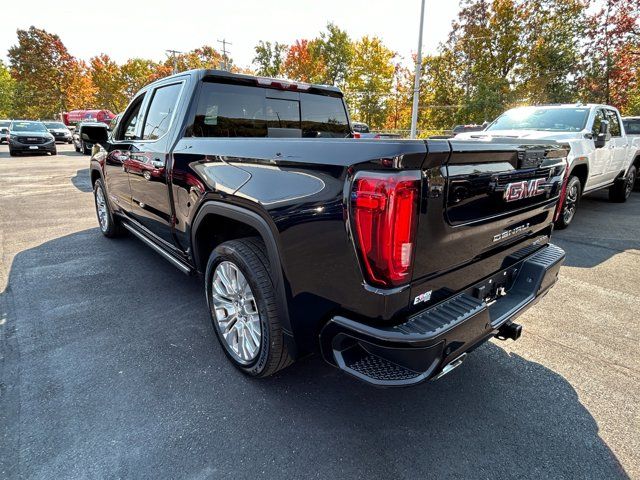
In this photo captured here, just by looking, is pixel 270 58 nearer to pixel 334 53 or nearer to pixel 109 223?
pixel 334 53

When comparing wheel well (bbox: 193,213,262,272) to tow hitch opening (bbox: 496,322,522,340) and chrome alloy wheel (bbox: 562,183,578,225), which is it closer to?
tow hitch opening (bbox: 496,322,522,340)

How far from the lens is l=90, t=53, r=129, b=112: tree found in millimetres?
54406

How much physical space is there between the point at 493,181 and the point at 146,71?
220 feet

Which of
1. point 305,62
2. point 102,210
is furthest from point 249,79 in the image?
point 305,62

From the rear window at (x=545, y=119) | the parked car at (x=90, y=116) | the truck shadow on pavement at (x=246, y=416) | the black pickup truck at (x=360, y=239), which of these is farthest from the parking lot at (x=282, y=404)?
the parked car at (x=90, y=116)

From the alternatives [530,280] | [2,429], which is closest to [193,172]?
[2,429]

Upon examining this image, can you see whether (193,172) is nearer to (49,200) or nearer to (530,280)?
(530,280)

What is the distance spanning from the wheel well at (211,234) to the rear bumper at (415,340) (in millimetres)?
1164

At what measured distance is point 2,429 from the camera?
6.80 ft

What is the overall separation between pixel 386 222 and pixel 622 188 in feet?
31.9

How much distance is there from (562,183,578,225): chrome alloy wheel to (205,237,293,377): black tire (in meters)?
5.77

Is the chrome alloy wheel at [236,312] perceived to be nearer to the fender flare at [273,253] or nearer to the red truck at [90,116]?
the fender flare at [273,253]

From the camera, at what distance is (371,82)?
122 ft

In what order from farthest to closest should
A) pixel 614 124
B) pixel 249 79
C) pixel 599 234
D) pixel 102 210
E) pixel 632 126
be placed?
pixel 632 126, pixel 614 124, pixel 599 234, pixel 102 210, pixel 249 79
